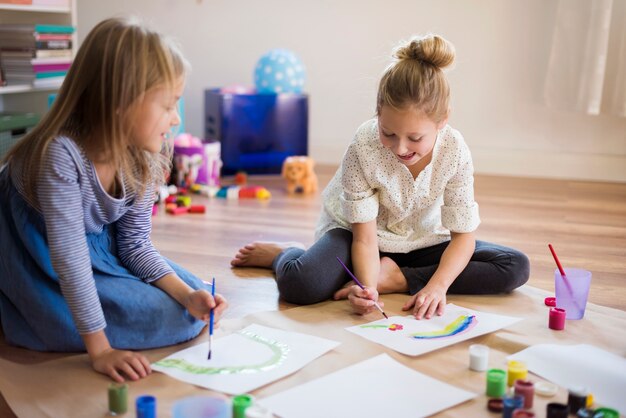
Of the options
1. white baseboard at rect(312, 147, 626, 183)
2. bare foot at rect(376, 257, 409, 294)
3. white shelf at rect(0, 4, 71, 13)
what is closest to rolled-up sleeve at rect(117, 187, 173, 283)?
bare foot at rect(376, 257, 409, 294)

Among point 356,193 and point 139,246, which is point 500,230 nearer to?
point 356,193

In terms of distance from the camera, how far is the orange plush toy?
2.84 metres

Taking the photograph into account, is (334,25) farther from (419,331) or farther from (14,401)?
(14,401)

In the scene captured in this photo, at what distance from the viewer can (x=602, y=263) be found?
2.02 m

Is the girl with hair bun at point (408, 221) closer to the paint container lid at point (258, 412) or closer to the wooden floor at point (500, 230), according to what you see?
the wooden floor at point (500, 230)

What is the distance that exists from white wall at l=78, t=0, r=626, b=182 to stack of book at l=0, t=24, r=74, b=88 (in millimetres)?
349

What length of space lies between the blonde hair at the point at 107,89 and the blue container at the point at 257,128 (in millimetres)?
1745

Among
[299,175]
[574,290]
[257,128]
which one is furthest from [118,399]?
[257,128]

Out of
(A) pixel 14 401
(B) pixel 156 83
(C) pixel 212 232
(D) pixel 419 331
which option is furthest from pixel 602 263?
(A) pixel 14 401

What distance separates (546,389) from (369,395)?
0.89 feet

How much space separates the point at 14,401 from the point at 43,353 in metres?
0.19

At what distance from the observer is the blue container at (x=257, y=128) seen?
9.92 feet

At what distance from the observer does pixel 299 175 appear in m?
2.84

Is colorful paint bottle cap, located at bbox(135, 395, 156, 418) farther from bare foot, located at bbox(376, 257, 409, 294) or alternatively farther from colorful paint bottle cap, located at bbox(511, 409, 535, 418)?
bare foot, located at bbox(376, 257, 409, 294)
